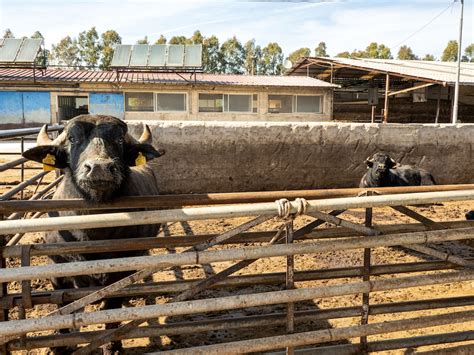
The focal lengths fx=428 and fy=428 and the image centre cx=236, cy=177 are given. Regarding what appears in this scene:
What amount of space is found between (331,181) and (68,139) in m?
6.38

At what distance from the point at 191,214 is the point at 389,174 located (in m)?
6.75

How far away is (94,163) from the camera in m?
2.50

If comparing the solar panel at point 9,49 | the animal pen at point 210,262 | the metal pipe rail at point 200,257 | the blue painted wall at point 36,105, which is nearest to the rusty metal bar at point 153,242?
the animal pen at point 210,262

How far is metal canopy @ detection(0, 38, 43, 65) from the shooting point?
19.5m

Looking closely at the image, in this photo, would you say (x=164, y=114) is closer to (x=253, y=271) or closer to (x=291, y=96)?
(x=291, y=96)

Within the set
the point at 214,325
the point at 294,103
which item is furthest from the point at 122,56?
the point at 214,325

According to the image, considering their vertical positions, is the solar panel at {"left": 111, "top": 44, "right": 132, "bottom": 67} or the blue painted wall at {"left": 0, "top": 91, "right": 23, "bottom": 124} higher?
the solar panel at {"left": 111, "top": 44, "right": 132, "bottom": 67}

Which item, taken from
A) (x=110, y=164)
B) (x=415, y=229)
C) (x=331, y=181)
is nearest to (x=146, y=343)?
(x=110, y=164)

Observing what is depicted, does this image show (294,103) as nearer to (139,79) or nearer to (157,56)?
(157,56)

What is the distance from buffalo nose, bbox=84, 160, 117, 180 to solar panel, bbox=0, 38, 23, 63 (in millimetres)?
19935

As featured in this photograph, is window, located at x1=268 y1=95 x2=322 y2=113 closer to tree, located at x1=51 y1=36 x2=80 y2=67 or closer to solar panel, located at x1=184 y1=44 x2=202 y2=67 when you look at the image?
solar panel, located at x1=184 y1=44 x2=202 y2=67

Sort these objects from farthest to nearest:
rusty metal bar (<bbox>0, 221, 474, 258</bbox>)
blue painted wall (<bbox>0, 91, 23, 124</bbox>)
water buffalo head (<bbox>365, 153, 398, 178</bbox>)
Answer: blue painted wall (<bbox>0, 91, 23, 124</bbox>), water buffalo head (<bbox>365, 153, 398, 178</bbox>), rusty metal bar (<bbox>0, 221, 474, 258</bbox>)

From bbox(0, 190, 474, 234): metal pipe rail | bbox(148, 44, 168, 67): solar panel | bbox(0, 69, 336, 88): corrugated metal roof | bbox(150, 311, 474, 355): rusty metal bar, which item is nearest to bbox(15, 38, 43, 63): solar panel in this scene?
bbox(0, 69, 336, 88): corrugated metal roof

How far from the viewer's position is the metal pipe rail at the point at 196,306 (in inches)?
83.2
